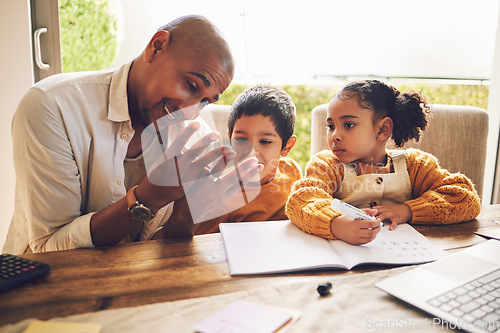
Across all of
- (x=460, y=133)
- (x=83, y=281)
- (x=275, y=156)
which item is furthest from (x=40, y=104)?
(x=460, y=133)

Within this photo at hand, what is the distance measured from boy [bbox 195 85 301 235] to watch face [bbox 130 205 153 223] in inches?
15.2

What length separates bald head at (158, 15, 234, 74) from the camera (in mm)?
1119

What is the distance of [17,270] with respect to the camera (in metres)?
0.77

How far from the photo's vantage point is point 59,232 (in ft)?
3.35

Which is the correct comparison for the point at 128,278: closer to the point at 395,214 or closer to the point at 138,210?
the point at 138,210

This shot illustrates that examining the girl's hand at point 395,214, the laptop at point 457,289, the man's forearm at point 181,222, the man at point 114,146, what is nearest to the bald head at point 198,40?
the man at point 114,146

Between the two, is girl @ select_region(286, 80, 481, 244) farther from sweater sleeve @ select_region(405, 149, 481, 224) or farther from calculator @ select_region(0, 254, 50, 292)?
calculator @ select_region(0, 254, 50, 292)

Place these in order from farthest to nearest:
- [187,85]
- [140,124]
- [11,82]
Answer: [11,82] < [140,124] < [187,85]

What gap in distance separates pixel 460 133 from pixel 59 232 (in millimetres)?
1686

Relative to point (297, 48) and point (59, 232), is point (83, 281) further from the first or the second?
point (297, 48)

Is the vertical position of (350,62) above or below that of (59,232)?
above

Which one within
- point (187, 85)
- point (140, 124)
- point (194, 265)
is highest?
point (187, 85)

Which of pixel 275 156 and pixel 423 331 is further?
pixel 275 156

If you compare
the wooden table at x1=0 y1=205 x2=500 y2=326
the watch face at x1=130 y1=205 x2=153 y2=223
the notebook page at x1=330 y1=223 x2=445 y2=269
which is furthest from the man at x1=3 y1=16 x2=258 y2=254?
the notebook page at x1=330 y1=223 x2=445 y2=269
